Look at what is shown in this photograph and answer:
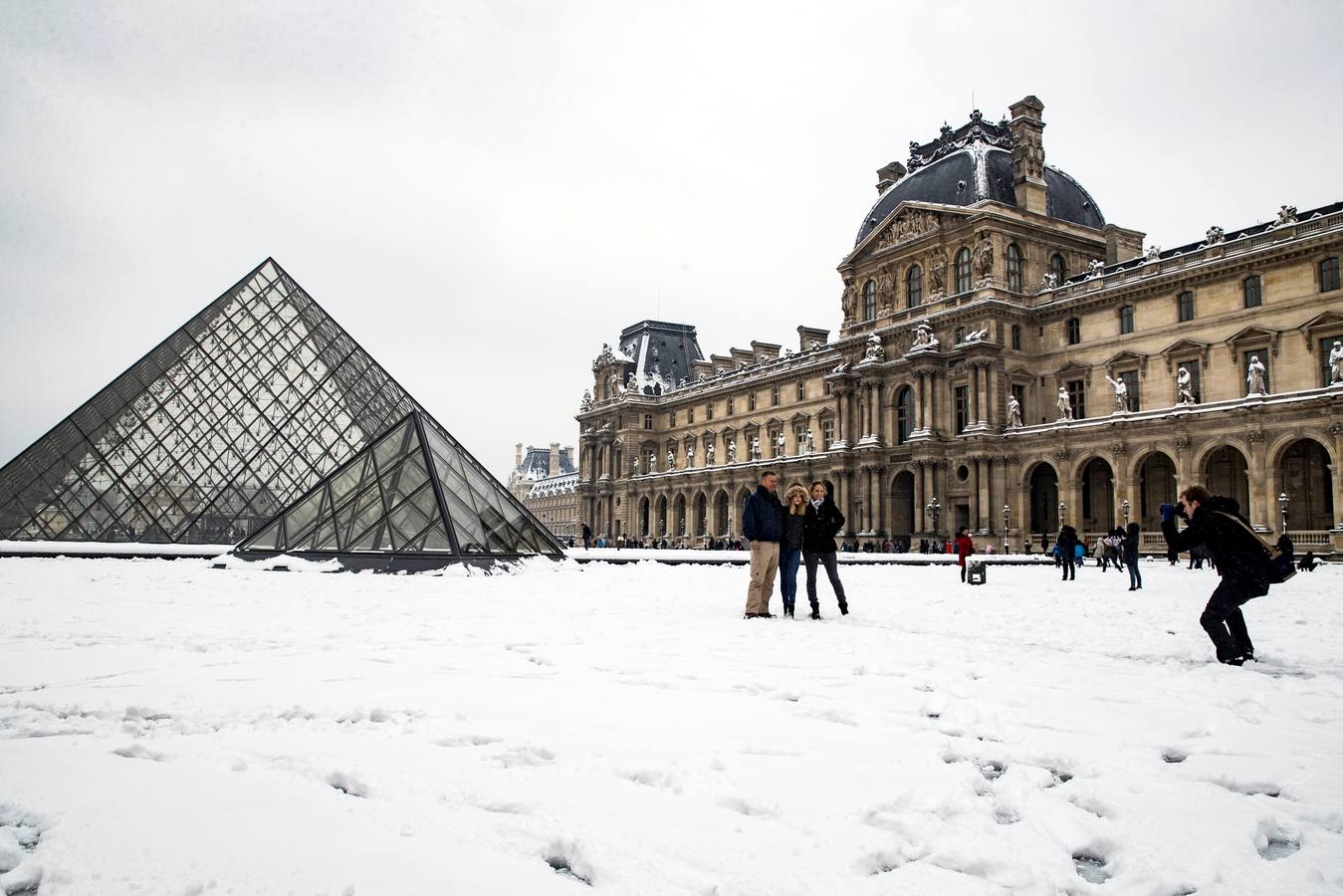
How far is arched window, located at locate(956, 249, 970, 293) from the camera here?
142 ft

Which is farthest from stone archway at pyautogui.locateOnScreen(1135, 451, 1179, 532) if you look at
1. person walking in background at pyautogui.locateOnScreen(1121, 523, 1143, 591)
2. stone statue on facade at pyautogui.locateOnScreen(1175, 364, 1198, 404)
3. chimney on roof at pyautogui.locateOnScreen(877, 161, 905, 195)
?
chimney on roof at pyautogui.locateOnScreen(877, 161, 905, 195)

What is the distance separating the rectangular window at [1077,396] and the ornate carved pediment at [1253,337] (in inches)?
258

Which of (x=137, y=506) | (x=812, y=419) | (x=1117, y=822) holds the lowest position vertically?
(x=1117, y=822)

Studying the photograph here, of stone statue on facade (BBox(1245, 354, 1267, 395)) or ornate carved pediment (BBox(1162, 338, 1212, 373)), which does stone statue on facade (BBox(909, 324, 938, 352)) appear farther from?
stone statue on facade (BBox(1245, 354, 1267, 395))

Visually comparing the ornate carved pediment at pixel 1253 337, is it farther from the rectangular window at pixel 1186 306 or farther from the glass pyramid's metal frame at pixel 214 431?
the glass pyramid's metal frame at pixel 214 431

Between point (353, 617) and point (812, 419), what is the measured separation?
48373 millimetres

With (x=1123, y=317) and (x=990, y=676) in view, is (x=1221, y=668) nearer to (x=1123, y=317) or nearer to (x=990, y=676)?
(x=990, y=676)

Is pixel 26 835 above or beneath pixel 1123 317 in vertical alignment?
beneath

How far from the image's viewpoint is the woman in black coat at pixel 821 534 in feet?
33.3

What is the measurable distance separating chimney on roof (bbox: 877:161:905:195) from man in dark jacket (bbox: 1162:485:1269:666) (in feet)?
160

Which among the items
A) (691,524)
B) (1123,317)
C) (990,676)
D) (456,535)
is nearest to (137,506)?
(456,535)

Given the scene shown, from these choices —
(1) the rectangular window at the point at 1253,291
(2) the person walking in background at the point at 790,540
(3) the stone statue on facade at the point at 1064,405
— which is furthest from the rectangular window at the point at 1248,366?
(2) the person walking in background at the point at 790,540

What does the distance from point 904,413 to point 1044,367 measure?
23.5 feet

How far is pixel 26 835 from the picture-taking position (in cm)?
267
